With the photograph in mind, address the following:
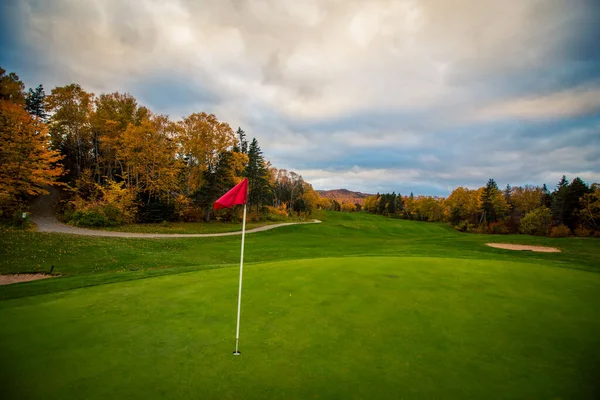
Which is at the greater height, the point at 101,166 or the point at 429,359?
the point at 101,166

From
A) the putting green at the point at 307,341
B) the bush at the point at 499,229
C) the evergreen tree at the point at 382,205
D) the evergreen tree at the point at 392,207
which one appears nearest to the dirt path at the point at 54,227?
the putting green at the point at 307,341

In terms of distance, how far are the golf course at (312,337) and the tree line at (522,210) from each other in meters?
47.1

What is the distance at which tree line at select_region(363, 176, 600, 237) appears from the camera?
Result: 4616 cm

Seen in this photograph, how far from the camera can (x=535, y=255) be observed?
2017cm

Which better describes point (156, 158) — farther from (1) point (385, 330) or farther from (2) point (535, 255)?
(2) point (535, 255)

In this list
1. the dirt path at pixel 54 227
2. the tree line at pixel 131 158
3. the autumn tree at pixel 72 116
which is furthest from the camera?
the autumn tree at pixel 72 116

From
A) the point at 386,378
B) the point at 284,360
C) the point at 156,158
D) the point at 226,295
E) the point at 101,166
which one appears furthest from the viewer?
the point at 101,166

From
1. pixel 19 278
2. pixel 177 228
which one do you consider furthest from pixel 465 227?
pixel 19 278

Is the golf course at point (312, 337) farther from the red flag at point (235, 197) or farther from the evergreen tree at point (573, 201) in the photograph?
the evergreen tree at point (573, 201)

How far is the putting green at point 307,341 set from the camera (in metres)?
3.64

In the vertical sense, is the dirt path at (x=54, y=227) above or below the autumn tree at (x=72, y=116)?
below

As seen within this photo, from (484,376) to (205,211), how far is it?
39989 millimetres

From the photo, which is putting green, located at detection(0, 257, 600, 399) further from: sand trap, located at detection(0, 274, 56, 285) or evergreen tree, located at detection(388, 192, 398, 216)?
evergreen tree, located at detection(388, 192, 398, 216)

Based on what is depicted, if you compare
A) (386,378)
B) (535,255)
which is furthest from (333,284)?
(535,255)
